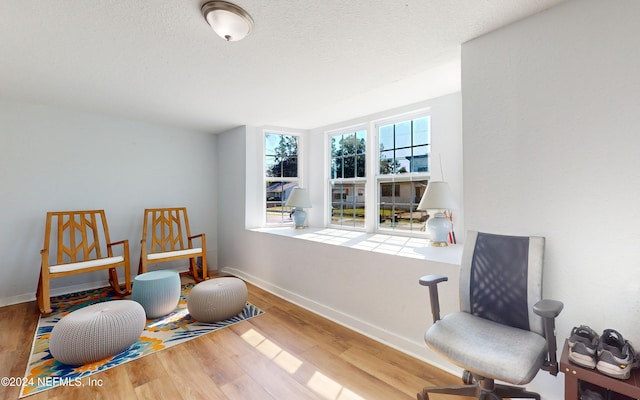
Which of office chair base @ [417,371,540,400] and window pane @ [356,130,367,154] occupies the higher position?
window pane @ [356,130,367,154]

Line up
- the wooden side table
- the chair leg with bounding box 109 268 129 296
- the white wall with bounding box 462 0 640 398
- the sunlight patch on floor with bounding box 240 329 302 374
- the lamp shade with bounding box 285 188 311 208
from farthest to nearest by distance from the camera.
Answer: the lamp shade with bounding box 285 188 311 208 → the chair leg with bounding box 109 268 129 296 → the sunlight patch on floor with bounding box 240 329 302 374 → the white wall with bounding box 462 0 640 398 → the wooden side table

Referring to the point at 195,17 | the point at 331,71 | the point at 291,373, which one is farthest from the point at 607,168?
the point at 195,17

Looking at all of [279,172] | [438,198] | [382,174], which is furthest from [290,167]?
[438,198]

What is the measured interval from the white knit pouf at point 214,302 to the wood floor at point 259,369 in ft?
0.60

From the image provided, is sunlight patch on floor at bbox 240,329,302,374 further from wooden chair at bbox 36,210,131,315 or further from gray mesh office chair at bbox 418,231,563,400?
wooden chair at bbox 36,210,131,315

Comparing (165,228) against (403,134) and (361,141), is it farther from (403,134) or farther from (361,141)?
(403,134)

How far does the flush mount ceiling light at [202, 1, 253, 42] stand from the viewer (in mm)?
1408

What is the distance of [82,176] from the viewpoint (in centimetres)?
341

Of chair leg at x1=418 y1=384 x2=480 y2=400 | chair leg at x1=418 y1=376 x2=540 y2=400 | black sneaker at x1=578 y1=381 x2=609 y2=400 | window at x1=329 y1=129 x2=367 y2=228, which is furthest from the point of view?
window at x1=329 y1=129 x2=367 y2=228

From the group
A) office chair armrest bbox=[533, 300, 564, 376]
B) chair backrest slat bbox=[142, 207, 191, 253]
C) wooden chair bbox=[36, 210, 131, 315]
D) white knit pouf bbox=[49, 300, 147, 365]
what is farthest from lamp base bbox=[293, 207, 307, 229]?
office chair armrest bbox=[533, 300, 564, 376]

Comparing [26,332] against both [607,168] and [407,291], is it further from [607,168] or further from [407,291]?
[607,168]

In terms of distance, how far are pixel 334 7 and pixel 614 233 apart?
71.4 inches

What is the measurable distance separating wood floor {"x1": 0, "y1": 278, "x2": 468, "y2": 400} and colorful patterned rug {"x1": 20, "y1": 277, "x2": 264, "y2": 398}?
0.23 feet

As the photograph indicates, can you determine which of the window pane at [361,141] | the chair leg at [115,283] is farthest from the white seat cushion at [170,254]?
the window pane at [361,141]
